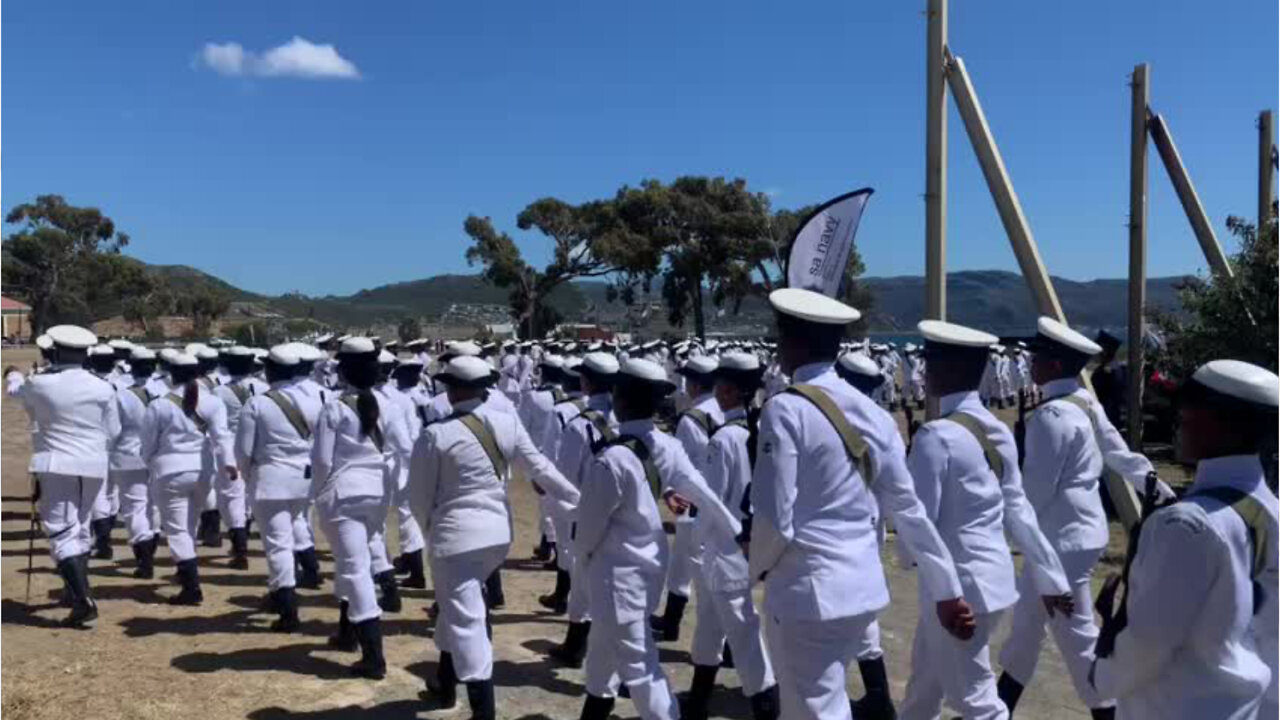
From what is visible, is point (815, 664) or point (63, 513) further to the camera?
point (63, 513)

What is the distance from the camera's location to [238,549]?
961 centimetres

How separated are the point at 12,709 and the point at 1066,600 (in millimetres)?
5634

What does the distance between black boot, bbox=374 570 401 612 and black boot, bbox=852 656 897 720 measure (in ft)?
12.3

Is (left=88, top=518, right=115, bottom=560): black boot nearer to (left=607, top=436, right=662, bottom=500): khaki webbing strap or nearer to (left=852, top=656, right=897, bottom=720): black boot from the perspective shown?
(left=607, top=436, right=662, bottom=500): khaki webbing strap

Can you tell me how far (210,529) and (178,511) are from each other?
8.43ft

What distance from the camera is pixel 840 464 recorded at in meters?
3.85

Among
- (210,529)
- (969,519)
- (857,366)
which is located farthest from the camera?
(210,529)

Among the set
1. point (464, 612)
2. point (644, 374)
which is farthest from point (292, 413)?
point (644, 374)

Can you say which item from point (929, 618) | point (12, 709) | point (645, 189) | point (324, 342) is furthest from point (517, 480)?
point (645, 189)

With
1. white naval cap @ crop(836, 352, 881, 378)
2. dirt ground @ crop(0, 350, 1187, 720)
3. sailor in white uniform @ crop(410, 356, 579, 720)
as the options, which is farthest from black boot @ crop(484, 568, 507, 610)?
white naval cap @ crop(836, 352, 881, 378)

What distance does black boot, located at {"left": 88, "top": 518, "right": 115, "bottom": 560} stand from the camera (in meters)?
9.72

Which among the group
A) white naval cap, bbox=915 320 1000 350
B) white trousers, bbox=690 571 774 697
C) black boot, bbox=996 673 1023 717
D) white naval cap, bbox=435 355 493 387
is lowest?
black boot, bbox=996 673 1023 717

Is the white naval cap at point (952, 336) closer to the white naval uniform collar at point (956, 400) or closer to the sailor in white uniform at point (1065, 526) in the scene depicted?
the white naval uniform collar at point (956, 400)

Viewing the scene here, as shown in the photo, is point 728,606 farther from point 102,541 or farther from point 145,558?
point 102,541
